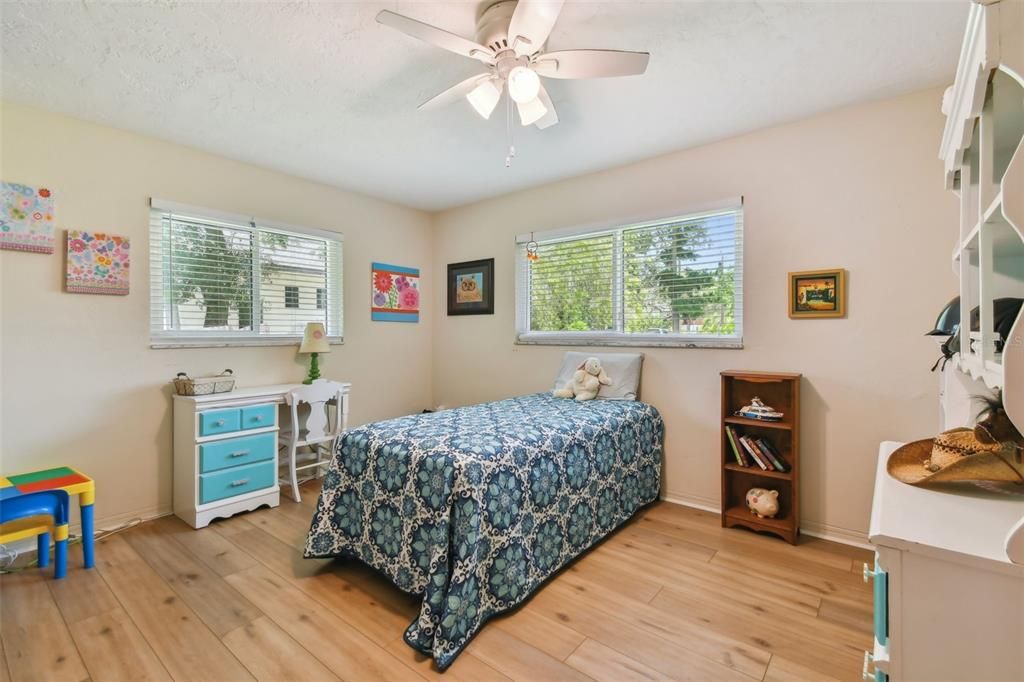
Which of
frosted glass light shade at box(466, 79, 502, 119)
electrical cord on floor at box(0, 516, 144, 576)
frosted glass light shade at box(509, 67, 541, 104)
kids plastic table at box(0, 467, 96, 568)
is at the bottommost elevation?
electrical cord on floor at box(0, 516, 144, 576)

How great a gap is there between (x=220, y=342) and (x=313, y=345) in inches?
23.6

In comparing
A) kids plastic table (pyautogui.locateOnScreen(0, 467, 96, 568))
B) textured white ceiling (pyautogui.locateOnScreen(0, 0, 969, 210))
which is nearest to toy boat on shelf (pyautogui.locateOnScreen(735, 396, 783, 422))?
textured white ceiling (pyautogui.locateOnScreen(0, 0, 969, 210))

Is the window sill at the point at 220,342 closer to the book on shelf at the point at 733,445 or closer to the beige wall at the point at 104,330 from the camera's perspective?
the beige wall at the point at 104,330

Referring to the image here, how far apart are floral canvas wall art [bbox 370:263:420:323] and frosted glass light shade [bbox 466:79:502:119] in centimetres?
238

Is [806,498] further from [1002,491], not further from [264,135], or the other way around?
[264,135]

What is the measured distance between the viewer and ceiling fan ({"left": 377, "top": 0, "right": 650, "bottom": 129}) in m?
1.49

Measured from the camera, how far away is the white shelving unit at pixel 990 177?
28.8 inches

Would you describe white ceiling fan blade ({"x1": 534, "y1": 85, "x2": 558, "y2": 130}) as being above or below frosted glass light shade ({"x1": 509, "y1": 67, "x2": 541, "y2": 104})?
above

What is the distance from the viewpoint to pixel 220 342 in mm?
3072

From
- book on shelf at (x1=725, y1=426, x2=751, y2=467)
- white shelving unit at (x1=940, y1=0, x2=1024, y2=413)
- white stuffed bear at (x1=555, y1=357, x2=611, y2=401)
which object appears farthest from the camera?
white stuffed bear at (x1=555, y1=357, x2=611, y2=401)

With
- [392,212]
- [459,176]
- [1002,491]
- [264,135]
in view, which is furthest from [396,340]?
[1002,491]

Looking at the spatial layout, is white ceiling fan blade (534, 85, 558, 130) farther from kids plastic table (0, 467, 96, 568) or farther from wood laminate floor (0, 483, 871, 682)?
kids plastic table (0, 467, 96, 568)

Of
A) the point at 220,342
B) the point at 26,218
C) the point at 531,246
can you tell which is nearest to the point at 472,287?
the point at 531,246

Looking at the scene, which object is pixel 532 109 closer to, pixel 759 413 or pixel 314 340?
pixel 759 413
